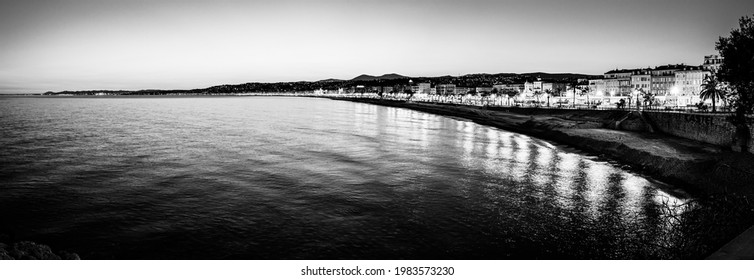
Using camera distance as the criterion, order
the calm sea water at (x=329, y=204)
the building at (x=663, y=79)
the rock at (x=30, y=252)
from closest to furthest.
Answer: the rock at (x=30, y=252) < the calm sea water at (x=329, y=204) < the building at (x=663, y=79)

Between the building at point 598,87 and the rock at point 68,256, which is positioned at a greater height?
the building at point 598,87

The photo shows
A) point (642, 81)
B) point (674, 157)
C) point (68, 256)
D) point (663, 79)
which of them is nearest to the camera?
point (68, 256)

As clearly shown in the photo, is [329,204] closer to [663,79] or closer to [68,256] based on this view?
[68,256]

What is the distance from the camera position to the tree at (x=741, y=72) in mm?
24766

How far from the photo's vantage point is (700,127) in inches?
1331

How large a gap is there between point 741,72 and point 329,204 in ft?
70.6

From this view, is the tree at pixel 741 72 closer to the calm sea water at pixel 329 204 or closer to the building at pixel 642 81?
the calm sea water at pixel 329 204

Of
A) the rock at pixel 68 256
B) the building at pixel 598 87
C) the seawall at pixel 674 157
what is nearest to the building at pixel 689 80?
the building at pixel 598 87

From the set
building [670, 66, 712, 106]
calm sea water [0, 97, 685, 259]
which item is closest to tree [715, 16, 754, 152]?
calm sea water [0, 97, 685, 259]

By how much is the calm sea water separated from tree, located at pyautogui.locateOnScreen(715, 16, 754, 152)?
6.61 meters

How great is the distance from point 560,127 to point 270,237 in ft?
138

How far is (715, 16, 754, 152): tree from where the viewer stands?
2477cm

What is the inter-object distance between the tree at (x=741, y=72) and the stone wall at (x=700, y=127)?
22.9 inches

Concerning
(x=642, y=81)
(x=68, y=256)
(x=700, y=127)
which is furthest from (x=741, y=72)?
(x=642, y=81)
